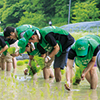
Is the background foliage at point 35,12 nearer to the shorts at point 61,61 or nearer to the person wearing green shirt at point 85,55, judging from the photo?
the shorts at point 61,61

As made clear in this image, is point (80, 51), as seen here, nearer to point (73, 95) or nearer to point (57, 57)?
point (73, 95)

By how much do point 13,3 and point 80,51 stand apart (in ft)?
142

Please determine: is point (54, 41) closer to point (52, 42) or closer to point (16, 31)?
point (52, 42)

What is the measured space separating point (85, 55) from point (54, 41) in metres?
1.02

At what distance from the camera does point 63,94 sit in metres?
4.37

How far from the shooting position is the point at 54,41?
5.44 metres

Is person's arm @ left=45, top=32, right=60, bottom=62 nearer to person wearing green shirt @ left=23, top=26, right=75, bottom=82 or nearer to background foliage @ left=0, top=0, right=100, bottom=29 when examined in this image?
person wearing green shirt @ left=23, top=26, right=75, bottom=82

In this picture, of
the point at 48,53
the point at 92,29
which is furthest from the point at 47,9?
the point at 48,53

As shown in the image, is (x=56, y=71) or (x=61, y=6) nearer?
(x=56, y=71)

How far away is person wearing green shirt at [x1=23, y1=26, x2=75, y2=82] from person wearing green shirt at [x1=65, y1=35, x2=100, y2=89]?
2.52 ft

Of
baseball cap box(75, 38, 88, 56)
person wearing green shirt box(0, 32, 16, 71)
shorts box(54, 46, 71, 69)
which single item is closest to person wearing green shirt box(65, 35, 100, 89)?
baseball cap box(75, 38, 88, 56)

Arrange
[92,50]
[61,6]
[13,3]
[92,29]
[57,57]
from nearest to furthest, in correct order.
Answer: [92,50]
[57,57]
[92,29]
[61,6]
[13,3]

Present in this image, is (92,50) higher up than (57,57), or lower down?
higher up

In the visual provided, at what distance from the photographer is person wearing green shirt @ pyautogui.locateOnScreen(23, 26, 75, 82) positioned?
549 cm
